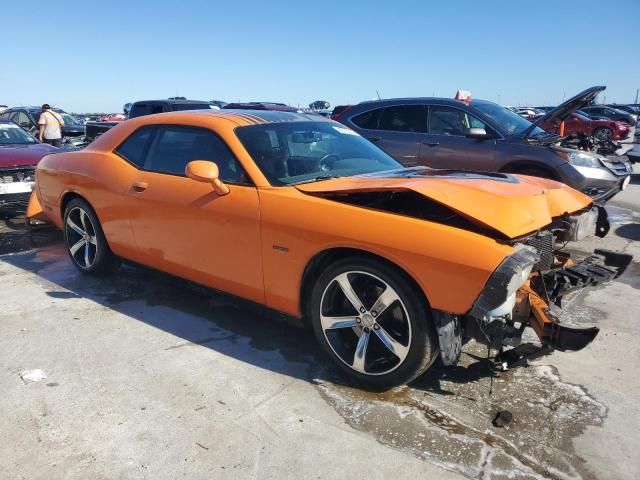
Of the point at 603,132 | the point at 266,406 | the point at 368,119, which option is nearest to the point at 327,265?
the point at 266,406

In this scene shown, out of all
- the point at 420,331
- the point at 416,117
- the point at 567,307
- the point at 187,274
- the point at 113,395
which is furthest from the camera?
the point at 416,117

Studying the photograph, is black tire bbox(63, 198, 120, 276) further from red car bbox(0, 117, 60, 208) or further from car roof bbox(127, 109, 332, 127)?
red car bbox(0, 117, 60, 208)

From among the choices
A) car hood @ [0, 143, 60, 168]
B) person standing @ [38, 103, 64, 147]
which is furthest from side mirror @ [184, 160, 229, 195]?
person standing @ [38, 103, 64, 147]

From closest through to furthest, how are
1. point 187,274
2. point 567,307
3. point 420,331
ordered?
point 420,331
point 187,274
point 567,307

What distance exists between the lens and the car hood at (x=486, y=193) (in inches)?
100

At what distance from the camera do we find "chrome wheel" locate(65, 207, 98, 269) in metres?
4.55

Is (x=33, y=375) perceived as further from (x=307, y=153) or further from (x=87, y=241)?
(x=307, y=153)

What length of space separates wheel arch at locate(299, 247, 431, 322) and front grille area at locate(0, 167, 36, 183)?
5.55 m

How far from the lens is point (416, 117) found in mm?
7383

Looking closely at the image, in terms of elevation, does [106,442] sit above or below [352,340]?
below

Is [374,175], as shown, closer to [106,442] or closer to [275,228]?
[275,228]

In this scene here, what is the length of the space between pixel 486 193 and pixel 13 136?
8084 mm

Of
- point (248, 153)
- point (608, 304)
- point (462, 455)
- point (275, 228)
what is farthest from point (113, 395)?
point (608, 304)

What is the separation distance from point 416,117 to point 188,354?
5323mm
